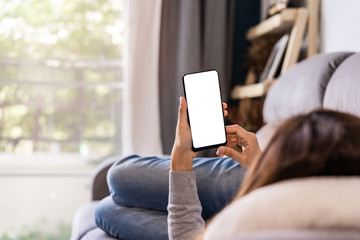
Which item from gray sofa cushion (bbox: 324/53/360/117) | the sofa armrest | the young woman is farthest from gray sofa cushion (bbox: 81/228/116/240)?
the young woman

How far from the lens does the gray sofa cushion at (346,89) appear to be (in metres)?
1.38

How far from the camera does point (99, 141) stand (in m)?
2.97

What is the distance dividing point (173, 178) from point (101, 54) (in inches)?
83.5

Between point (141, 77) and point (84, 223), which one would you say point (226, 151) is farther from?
point (141, 77)

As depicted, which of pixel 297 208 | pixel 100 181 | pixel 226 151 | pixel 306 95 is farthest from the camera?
pixel 100 181

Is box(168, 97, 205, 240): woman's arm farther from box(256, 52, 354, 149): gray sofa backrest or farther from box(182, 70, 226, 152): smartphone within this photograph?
box(256, 52, 354, 149): gray sofa backrest

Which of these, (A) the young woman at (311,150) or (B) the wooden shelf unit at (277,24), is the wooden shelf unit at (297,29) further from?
(A) the young woman at (311,150)

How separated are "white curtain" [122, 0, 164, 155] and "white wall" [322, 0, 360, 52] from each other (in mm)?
883

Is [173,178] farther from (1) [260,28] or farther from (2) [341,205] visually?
(1) [260,28]

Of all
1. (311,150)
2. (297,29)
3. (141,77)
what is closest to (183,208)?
(311,150)

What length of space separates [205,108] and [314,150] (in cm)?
65

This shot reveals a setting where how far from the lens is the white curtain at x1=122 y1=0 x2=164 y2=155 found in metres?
2.78

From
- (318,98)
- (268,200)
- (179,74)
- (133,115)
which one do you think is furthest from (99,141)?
(268,200)

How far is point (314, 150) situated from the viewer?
47cm
